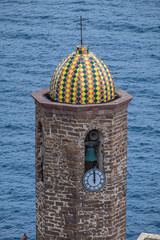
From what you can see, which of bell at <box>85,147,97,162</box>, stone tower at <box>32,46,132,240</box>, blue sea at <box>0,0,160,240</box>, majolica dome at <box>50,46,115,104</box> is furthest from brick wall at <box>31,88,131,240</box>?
blue sea at <box>0,0,160,240</box>

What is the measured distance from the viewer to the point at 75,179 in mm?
35688

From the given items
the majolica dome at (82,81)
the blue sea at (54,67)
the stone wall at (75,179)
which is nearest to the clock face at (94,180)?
the stone wall at (75,179)

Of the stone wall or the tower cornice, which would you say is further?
the stone wall

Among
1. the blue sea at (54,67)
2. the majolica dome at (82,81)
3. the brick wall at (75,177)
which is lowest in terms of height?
the blue sea at (54,67)

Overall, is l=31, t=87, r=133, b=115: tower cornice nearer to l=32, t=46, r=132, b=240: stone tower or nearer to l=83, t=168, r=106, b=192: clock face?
l=32, t=46, r=132, b=240: stone tower

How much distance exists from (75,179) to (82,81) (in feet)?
14.4

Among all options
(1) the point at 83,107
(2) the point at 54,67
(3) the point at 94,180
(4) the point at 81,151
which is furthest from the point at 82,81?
(2) the point at 54,67

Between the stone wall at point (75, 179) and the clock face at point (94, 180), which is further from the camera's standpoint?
the clock face at point (94, 180)

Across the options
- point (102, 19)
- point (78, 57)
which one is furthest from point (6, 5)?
point (78, 57)

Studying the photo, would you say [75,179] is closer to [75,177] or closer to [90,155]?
[75,177]

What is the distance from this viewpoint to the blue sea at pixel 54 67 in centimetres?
8100

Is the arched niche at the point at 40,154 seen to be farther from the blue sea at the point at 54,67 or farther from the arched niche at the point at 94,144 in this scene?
the blue sea at the point at 54,67

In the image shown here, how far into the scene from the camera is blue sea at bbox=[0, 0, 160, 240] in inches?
3189

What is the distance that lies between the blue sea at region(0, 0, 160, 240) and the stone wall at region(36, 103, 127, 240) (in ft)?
123
